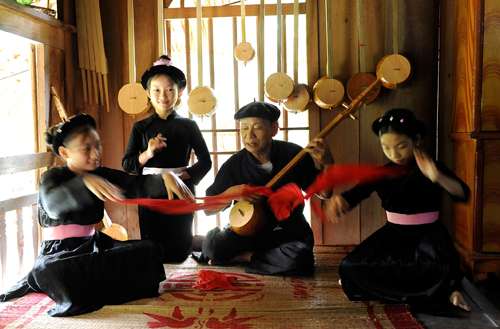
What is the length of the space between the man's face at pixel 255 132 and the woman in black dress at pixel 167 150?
0.45 m

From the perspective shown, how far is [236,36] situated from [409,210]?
88.8 inches

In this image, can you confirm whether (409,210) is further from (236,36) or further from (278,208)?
(236,36)

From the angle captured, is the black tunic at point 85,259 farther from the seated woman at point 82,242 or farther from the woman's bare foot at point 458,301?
the woman's bare foot at point 458,301

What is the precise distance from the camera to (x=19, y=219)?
361 centimetres

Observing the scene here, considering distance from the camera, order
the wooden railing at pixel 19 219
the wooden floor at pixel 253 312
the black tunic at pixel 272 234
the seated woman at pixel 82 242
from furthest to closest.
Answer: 1. the black tunic at pixel 272 234
2. the wooden railing at pixel 19 219
3. the seated woman at pixel 82 242
4. the wooden floor at pixel 253 312

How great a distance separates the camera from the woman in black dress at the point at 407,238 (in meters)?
2.75

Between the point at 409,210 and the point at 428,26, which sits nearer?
the point at 409,210

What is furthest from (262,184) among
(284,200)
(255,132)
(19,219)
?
(19,219)

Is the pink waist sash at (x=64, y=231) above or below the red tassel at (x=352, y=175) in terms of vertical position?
below

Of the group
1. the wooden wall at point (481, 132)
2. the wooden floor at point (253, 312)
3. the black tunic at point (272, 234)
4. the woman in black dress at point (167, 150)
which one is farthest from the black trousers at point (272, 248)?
the wooden wall at point (481, 132)

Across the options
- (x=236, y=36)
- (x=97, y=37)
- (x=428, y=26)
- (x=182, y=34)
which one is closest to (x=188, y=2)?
(x=182, y=34)

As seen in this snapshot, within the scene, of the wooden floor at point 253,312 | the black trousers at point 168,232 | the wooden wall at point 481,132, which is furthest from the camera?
the black trousers at point 168,232

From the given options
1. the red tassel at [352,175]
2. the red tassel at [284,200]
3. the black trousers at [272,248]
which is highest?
the red tassel at [352,175]

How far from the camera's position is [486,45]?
3121 millimetres
